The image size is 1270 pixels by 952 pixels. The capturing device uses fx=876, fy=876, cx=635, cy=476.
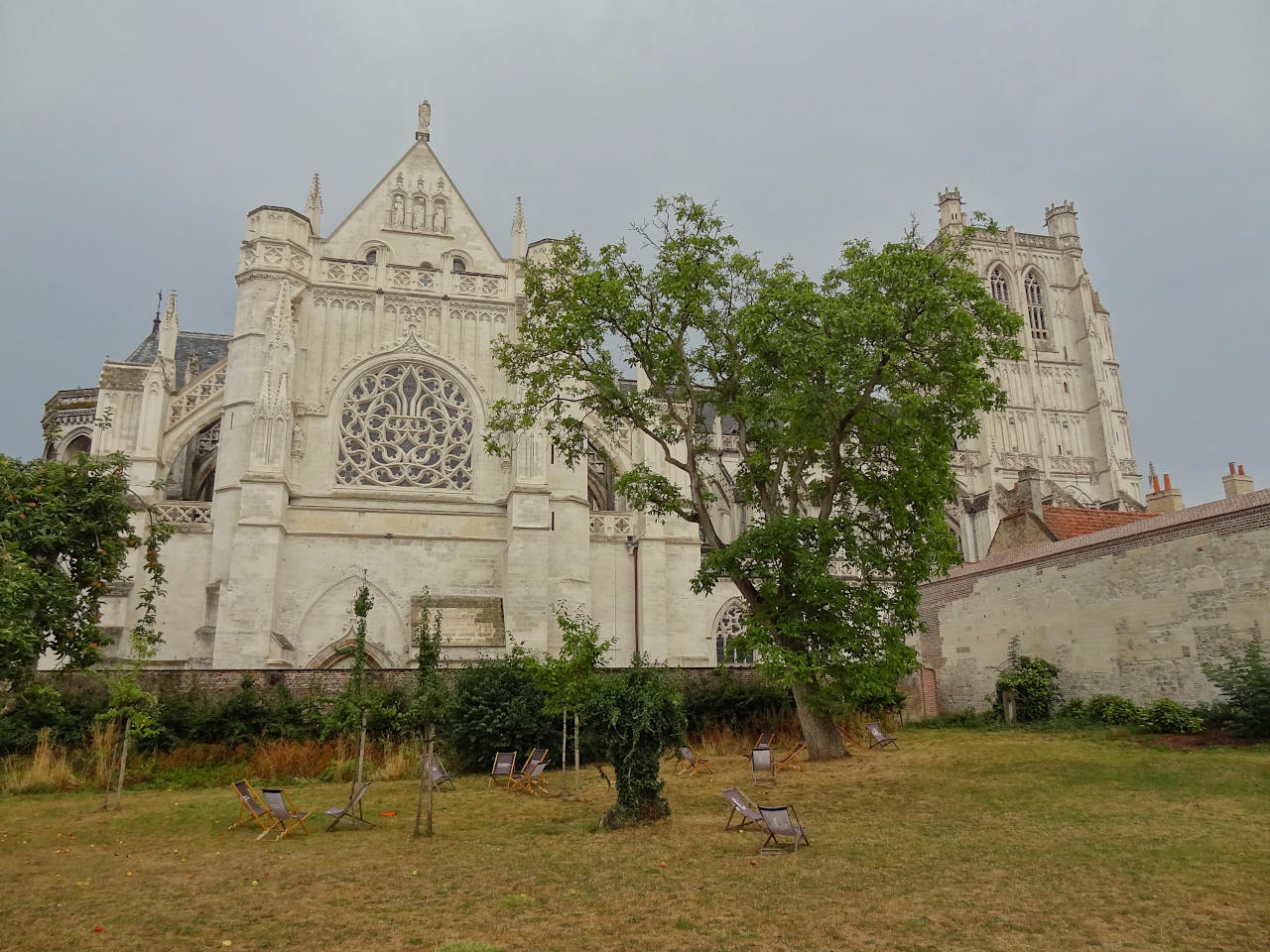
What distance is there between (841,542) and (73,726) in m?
12.9

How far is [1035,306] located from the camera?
53.0 metres

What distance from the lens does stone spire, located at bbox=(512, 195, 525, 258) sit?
84.0ft

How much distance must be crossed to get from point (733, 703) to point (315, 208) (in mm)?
18566

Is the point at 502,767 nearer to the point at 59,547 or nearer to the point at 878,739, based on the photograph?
the point at 878,739

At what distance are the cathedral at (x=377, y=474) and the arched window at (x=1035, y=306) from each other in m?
35.6

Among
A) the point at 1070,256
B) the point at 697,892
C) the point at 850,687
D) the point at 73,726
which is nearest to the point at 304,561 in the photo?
the point at 73,726

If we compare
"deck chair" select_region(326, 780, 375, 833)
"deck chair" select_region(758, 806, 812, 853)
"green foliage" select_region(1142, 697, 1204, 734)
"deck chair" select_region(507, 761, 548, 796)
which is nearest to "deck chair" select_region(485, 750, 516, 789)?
"deck chair" select_region(507, 761, 548, 796)

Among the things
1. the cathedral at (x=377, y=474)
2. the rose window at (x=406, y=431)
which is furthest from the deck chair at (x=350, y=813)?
the rose window at (x=406, y=431)

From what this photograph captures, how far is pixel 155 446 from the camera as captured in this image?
22.8 meters

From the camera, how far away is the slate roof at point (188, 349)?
1190 inches

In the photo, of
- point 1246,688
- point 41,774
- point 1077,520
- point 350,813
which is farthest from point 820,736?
point 41,774

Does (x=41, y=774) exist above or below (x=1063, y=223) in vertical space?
below

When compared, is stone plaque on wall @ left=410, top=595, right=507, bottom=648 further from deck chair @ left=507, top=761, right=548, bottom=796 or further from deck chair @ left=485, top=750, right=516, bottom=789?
deck chair @ left=507, top=761, right=548, bottom=796

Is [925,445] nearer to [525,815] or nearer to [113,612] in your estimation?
[525,815]
